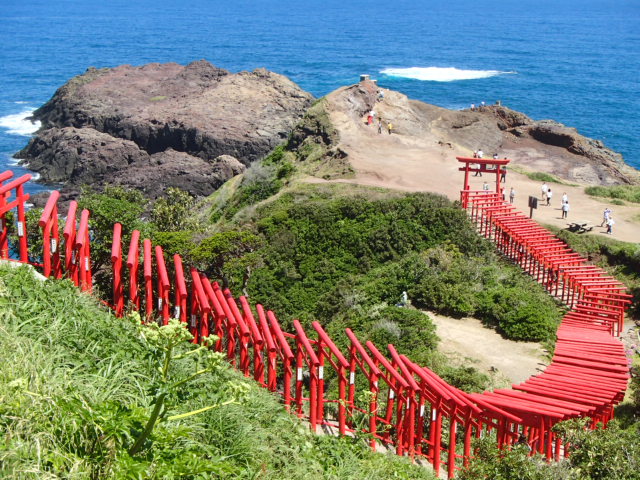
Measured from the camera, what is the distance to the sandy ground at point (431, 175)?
30.5 m

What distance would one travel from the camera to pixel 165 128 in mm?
63500

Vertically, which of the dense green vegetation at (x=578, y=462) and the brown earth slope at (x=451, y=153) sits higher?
the dense green vegetation at (x=578, y=462)

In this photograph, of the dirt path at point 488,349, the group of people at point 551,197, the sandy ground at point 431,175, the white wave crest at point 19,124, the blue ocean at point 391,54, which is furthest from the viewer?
the blue ocean at point 391,54

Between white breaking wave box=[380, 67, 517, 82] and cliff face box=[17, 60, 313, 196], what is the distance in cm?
4054

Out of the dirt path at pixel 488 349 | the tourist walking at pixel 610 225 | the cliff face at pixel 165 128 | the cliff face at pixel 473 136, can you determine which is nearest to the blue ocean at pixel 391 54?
the cliff face at pixel 165 128

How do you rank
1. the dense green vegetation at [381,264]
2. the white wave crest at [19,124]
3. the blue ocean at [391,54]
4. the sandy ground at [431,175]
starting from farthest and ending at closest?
1. the blue ocean at [391,54]
2. the white wave crest at [19,124]
3. the sandy ground at [431,175]
4. the dense green vegetation at [381,264]

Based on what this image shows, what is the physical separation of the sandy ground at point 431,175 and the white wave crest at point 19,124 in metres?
41.7

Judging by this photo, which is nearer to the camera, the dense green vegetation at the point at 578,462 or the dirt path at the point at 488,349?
the dense green vegetation at the point at 578,462

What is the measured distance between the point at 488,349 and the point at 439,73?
97.8 meters

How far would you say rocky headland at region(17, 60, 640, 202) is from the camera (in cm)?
4178

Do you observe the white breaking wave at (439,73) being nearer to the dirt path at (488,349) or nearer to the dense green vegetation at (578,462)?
the dirt path at (488,349)

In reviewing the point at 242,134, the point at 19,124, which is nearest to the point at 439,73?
the point at 242,134

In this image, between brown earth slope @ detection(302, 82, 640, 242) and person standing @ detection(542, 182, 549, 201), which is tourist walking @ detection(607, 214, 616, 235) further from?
person standing @ detection(542, 182, 549, 201)

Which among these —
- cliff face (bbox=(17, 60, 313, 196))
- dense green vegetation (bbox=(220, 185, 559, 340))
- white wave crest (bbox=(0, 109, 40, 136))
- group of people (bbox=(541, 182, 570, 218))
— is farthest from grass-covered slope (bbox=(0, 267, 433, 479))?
white wave crest (bbox=(0, 109, 40, 136))
